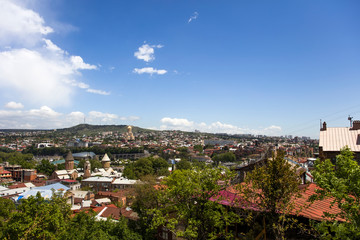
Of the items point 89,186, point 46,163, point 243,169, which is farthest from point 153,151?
point 243,169

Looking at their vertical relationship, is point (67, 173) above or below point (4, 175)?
above

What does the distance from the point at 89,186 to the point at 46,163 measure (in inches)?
1052

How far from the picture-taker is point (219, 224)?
28.4 ft

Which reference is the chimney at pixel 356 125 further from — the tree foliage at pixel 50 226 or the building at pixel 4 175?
the building at pixel 4 175

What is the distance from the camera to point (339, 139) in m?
16.9

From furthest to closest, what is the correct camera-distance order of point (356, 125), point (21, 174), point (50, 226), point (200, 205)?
point (21, 174)
point (356, 125)
point (50, 226)
point (200, 205)

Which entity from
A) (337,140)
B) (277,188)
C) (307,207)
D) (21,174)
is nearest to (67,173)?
(21,174)

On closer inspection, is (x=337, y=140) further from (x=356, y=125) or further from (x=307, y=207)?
(x=307, y=207)

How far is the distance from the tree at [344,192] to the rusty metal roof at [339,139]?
14.3m

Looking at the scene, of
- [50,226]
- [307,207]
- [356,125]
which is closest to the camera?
[307,207]

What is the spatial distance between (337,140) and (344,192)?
15639 millimetres

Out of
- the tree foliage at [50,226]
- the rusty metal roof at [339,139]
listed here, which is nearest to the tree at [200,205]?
the tree foliage at [50,226]

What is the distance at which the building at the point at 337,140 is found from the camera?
16.0 meters

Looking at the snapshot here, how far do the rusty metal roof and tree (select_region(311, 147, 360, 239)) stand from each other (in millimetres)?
14259
